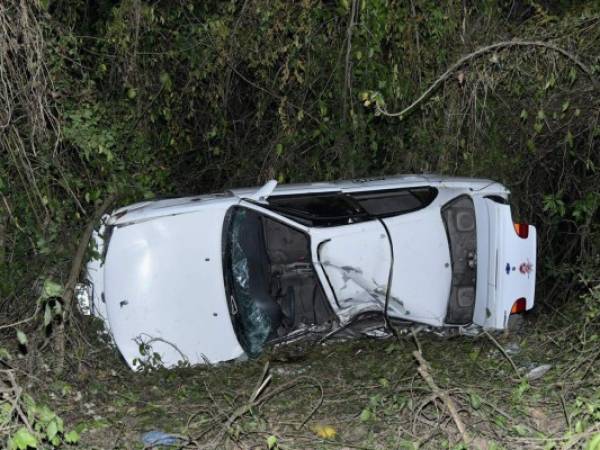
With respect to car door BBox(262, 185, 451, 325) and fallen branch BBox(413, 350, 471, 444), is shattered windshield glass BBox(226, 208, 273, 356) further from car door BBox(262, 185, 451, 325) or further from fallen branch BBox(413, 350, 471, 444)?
fallen branch BBox(413, 350, 471, 444)

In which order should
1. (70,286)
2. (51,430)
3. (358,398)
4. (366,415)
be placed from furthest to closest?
(70,286)
(358,398)
(366,415)
(51,430)

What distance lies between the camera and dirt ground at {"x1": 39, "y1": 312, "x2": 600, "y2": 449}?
4852 millimetres

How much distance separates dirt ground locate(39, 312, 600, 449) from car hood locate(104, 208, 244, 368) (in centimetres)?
20

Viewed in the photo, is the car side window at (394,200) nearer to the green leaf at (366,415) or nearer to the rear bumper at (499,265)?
the rear bumper at (499,265)

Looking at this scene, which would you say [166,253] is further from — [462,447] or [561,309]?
[561,309]

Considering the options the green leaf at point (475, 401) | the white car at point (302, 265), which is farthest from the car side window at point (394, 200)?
the green leaf at point (475, 401)

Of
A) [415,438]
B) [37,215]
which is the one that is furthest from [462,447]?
[37,215]

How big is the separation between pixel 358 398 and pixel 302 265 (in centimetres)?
184

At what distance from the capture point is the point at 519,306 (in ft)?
22.7

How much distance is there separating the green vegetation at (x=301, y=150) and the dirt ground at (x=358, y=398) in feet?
0.07

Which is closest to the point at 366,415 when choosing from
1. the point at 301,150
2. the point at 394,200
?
the point at 394,200

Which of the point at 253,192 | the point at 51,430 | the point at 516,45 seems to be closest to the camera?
the point at 51,430

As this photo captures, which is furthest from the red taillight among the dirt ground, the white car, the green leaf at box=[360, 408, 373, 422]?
the green leaf at box=[360, 408, 373, 422]

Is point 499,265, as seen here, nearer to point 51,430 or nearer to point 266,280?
point 266,280
